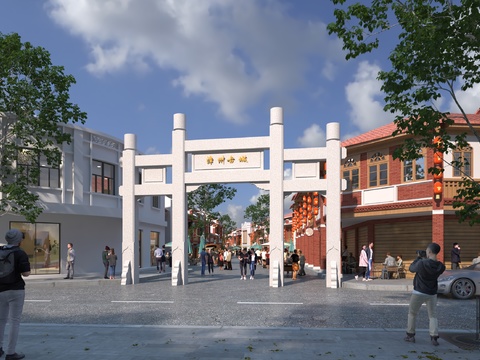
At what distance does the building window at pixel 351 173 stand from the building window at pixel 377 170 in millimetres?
864

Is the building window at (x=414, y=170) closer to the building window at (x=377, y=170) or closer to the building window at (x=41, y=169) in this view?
the building window at (x=377, y=170)

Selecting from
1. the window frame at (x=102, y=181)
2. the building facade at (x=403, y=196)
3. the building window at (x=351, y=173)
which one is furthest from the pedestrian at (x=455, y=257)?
the window frame at (x=102, y=181)

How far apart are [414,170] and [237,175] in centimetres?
810

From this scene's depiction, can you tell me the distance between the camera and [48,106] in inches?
832

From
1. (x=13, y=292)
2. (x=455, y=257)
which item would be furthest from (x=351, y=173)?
(x=13, y=292)

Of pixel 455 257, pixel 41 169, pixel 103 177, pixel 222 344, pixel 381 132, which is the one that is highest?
pixel 381 132

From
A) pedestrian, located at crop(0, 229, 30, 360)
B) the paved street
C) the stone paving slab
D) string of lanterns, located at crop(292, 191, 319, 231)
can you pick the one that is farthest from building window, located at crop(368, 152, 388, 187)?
pedestrian, located at crop(0, 229, 30, 360)

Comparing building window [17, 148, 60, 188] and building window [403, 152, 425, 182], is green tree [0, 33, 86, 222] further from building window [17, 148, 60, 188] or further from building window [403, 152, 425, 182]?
building window [403, 152, 425, 182]

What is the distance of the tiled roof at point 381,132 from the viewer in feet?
70.2

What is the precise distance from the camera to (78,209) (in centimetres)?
2556

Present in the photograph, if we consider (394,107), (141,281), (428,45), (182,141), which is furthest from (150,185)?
(428,45)

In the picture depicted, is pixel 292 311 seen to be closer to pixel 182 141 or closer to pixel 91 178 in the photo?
pixel 182 141

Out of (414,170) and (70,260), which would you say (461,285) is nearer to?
(414,170)

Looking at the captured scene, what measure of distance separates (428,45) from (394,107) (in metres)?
1.74
